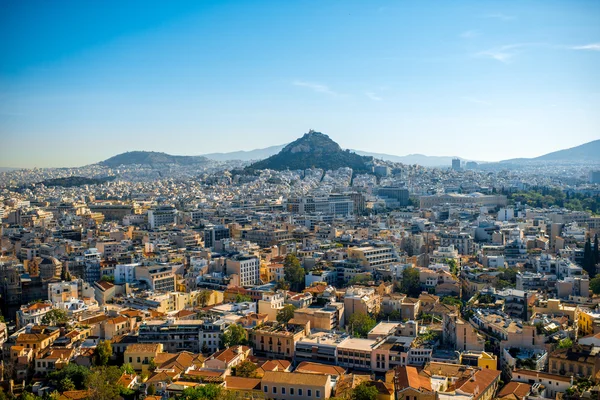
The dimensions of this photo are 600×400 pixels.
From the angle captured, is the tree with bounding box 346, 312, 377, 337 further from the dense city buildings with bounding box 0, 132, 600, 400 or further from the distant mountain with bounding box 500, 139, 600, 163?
the distant mountain with bounding box 500, 139, 600, 163

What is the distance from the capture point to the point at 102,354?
13.6 meters

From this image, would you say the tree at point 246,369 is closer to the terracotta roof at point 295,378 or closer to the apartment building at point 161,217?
the terracotta roof at point 295,378

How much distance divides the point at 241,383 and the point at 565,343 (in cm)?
661

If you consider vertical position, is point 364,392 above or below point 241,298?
below

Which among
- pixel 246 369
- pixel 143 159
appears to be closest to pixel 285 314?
pixel 246 369

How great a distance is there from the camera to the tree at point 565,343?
1320 cm

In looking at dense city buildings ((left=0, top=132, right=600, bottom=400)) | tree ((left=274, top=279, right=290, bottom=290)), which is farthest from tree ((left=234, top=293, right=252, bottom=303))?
tree ((left=274, top=279, right=290, bottom=290))

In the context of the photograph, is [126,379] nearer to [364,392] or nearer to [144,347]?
[144,347]

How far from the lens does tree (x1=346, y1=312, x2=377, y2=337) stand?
51.8 ft

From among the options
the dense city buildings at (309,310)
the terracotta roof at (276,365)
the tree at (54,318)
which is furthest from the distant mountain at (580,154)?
the tree at (54,318)

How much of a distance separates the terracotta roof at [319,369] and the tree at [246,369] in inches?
33.4

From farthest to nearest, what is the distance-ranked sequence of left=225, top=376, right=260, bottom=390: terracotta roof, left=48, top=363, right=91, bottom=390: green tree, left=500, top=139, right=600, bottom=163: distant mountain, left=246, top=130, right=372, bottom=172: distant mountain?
left=500, top=139, right=600, bottom=163: distant mountain < left=246, top=130, right=372, bottom=172: distant mountain < left=48, top=363, right=91, bottom=390: green tree < left=225, top=376, right=260, bottom=390: terracotta roof

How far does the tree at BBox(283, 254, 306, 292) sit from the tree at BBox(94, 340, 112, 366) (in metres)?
8.37

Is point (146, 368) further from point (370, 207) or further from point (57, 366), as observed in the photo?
point (370, 207)
